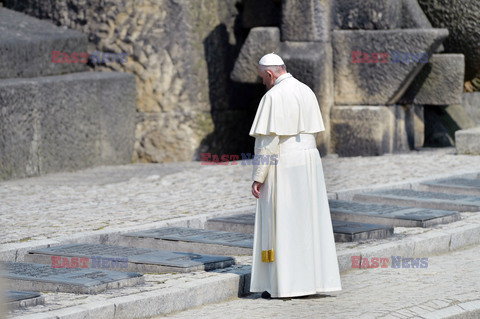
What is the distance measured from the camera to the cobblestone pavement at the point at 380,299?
16.6 feet

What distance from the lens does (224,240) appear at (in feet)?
21.9

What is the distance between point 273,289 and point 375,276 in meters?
0.89

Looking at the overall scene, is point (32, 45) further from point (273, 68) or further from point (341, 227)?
point (273, 68)

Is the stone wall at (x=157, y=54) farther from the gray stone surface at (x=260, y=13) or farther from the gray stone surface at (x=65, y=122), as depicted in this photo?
the gray stone surface at (x=260, y=13)

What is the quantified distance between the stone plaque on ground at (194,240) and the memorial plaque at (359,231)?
2.02 ft

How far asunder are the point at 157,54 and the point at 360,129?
271cm

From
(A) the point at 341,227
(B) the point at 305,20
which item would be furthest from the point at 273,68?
(B) the point at 305,20

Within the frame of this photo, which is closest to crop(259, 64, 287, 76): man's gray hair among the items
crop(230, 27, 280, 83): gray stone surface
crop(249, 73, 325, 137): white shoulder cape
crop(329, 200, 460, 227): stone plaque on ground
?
crop(249, 73, 325, 137): white shoulder cape

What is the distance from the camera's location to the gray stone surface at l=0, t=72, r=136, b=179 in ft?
33.7

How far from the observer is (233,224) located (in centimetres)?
740

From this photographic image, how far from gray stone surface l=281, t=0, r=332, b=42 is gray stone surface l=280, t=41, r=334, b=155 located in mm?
87

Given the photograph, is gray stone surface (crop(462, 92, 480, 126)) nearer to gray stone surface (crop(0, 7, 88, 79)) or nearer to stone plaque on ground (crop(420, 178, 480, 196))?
stone plaque on ground (crop(420, 178, 480, 196))

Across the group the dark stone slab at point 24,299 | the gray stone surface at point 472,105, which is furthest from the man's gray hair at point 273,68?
the gray stone surface at point 472,105

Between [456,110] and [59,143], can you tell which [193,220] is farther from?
[456,110]
